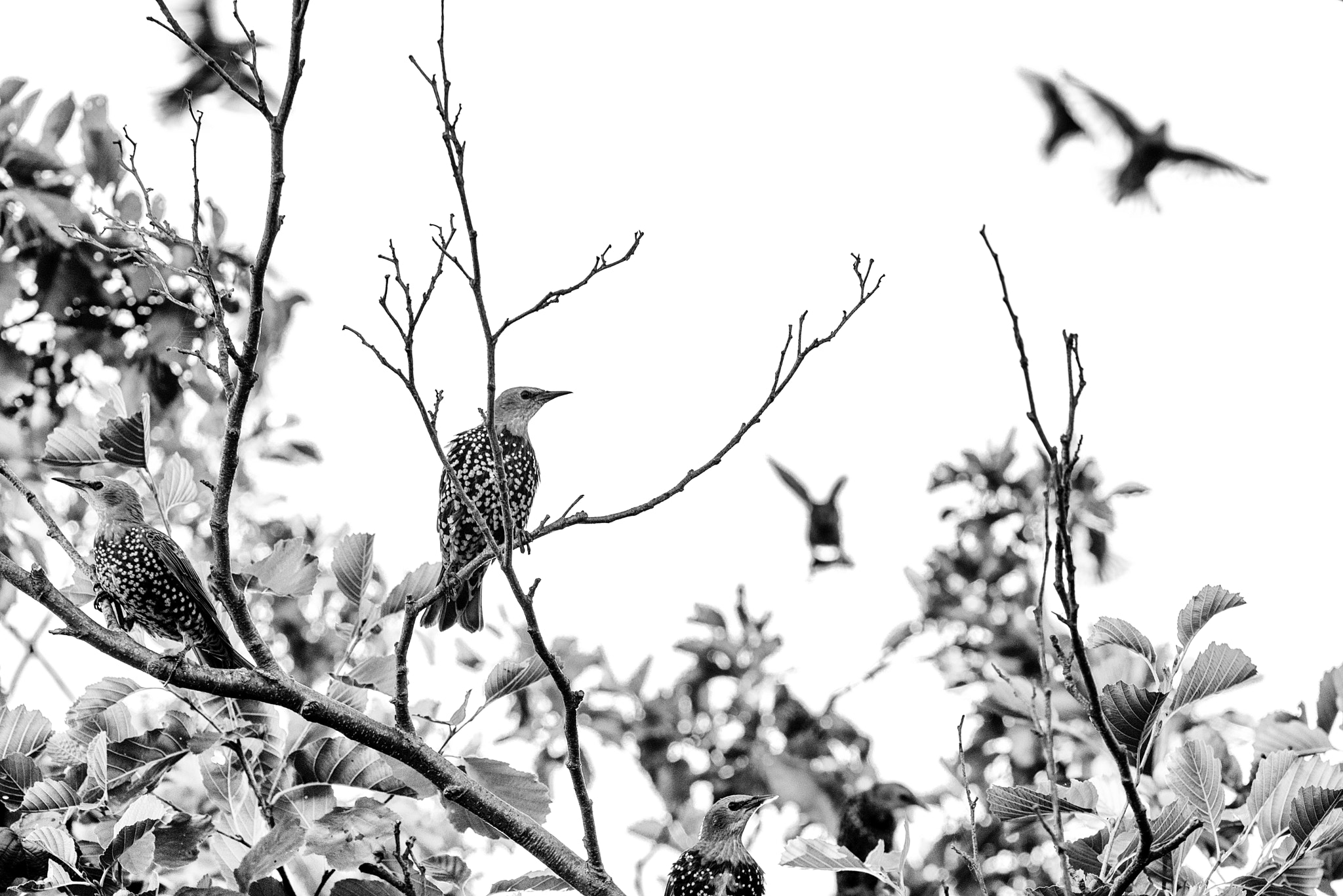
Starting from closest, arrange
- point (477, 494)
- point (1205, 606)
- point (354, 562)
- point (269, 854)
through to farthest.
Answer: point (1205, 606), point (269, 854), point (354, 562), point (477, 494)

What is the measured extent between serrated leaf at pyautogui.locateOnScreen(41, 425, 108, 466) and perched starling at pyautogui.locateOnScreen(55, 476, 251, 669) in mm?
722

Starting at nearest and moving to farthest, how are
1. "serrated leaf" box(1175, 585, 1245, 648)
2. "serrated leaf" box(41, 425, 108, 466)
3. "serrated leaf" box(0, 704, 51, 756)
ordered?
"serrated leaf" box(1175, 585, 1245, 648) < "serrated leaf" box(0, 704, 51, 756) < "serrated leaf" box(41, 425, 108, 466)

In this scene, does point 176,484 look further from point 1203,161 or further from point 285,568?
point 1203,161

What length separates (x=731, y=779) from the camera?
17.0 feet

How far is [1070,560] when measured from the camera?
1.78m

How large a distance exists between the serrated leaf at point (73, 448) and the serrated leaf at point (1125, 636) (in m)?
2.33

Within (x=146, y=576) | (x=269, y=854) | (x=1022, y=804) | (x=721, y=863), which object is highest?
(x=146, y=576)

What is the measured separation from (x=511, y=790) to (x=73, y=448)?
1365mm

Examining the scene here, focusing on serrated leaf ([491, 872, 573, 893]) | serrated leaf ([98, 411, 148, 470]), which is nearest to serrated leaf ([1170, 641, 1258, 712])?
Answer: serrated leaf ([491, 872, 573, 893])


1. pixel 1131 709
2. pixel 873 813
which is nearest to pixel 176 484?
pixel 1131 709

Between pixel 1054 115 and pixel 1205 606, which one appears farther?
pixel 1054 115

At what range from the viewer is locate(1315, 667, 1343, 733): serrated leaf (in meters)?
3.69

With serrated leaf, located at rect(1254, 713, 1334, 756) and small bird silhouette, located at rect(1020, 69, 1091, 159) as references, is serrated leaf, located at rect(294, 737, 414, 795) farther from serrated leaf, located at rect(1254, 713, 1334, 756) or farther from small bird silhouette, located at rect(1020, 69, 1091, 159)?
small bird silhouette, located at rect(1020, 69, 1091, 159)

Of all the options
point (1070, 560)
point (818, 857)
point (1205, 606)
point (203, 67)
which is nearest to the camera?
point (1070, 560)
